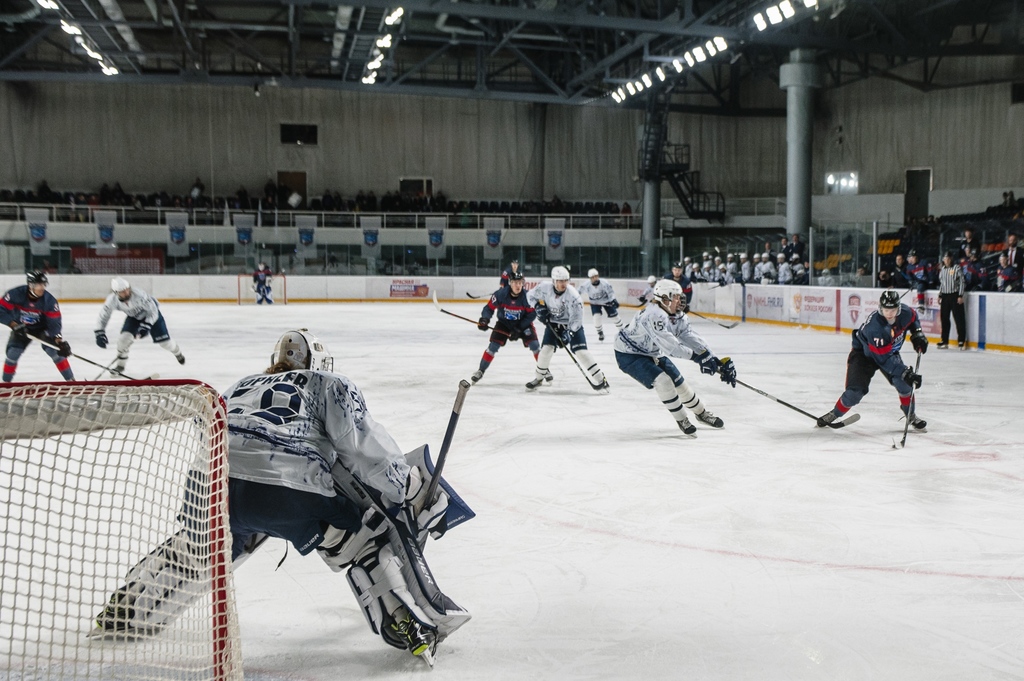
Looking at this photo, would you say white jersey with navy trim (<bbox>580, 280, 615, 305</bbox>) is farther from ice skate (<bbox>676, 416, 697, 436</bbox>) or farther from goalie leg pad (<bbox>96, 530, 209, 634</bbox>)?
goalie leg pad (<bbox>96, 530, 209, 634</bbox>)

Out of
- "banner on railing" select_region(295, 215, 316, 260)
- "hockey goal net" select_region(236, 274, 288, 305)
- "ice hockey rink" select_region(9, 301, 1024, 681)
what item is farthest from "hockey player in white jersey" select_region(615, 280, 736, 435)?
"banner on railing" select_region(295, 215, 316, 260)

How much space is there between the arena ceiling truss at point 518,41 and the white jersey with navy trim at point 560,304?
9981 millimetres

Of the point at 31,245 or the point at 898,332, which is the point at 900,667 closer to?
the point at 898,332

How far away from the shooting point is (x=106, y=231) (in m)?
27.8

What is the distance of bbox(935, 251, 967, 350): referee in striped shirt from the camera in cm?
1388

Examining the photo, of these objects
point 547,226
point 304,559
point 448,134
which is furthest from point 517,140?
point 304,559

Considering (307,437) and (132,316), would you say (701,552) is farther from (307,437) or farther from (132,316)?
(132,316)

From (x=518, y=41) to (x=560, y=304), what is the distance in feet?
70.6

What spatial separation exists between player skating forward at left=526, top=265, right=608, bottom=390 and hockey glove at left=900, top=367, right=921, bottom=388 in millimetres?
3522

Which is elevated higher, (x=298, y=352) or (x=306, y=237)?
(x=306, y=237)

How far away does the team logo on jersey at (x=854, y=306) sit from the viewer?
54.6 feet

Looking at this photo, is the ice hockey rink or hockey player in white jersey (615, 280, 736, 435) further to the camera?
hockey player in white jersey (615, 280, 736, 435)

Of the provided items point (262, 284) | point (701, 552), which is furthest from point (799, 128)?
point (701, 552)

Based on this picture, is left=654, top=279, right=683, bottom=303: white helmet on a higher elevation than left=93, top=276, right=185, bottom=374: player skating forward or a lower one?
higher
